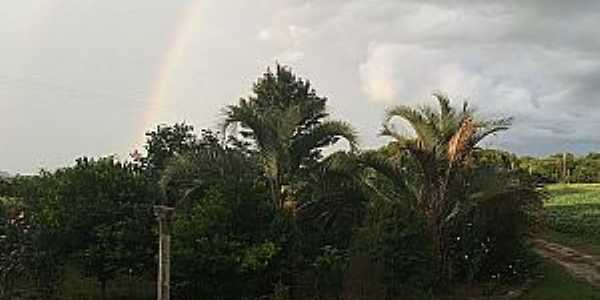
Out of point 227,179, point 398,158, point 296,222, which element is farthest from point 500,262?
point 227,179

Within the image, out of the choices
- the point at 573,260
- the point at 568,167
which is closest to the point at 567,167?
the point at 568,167

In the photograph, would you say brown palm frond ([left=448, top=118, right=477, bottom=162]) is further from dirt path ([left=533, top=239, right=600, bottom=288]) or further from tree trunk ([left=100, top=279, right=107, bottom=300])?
tree trunk ([left=100, top=279, right=107, bottom=300])

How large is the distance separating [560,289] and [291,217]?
25.2ft

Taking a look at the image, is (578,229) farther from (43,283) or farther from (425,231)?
(43,283)

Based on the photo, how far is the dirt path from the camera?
73.4 ft

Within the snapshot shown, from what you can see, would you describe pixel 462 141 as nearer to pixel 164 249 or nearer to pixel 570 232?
pixel 164 249

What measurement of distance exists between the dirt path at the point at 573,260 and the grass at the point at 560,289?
Answer: 527 millimetres

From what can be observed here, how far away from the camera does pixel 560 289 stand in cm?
1980

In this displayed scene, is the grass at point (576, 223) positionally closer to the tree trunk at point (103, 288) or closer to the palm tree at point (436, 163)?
the palm tree at point (436, 163)

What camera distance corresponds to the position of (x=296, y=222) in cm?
1798

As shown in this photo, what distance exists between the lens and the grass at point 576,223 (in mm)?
33331

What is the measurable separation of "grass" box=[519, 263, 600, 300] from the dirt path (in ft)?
1.73

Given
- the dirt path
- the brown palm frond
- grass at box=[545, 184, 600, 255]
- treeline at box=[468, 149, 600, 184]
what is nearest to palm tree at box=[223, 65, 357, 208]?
the brown palm frond

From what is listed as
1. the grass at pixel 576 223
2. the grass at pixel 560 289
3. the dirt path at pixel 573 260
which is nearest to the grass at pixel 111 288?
the grass at pixel 560 289
